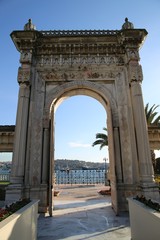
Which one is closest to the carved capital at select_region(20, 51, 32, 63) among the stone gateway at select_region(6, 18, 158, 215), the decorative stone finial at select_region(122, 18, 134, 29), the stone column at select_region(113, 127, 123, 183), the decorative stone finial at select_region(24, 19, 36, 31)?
the stone gateway at select_region(6, 18, 158, 215)

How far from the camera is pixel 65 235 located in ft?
18.6

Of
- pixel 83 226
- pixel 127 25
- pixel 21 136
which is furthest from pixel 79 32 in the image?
pixel 83 226

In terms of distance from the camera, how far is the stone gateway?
8.34m

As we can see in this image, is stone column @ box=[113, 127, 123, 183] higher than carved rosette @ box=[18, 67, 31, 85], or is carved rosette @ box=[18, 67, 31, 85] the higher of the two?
carved rosette @ box=[18, 67, 31, 85]

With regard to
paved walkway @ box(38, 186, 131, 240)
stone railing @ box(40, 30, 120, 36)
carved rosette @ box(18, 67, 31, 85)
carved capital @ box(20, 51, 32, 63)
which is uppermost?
stone railing @ box(40, 30, 120, 36)

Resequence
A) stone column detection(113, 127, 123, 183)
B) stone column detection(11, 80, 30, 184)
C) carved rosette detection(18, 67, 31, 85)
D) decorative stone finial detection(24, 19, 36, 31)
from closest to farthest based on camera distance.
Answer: stone column detection(11, 80, 30, 184)
stone column detection(113, 127, 123, 183)
carved rosette detection(18, 67, 31, 85)
decorative stone finial detection(24, 19, 36, 31)

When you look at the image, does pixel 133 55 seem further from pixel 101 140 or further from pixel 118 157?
pixel 101 140

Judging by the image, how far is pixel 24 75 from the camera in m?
9.46

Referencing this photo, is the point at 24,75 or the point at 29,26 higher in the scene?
the point at 29,26

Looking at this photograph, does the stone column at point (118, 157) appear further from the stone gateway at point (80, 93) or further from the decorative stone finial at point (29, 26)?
the decorative stone finial at point (29, 26)

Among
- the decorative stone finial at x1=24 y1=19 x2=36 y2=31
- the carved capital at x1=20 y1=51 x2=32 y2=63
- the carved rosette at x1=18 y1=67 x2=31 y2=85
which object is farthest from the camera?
the decorative stone finial at x1=24 y1=19 x2=36 y2=31

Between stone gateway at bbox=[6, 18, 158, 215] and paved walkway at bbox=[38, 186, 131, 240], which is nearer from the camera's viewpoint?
paved walkway at bbox=[38, 186, 131, 240]

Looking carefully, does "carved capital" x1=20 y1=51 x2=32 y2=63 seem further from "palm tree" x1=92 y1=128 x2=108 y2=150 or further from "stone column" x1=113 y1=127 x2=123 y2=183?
"palm tree" x1=92 y1=128 x2=108 y2=150

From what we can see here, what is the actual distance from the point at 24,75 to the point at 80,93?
3190mm
